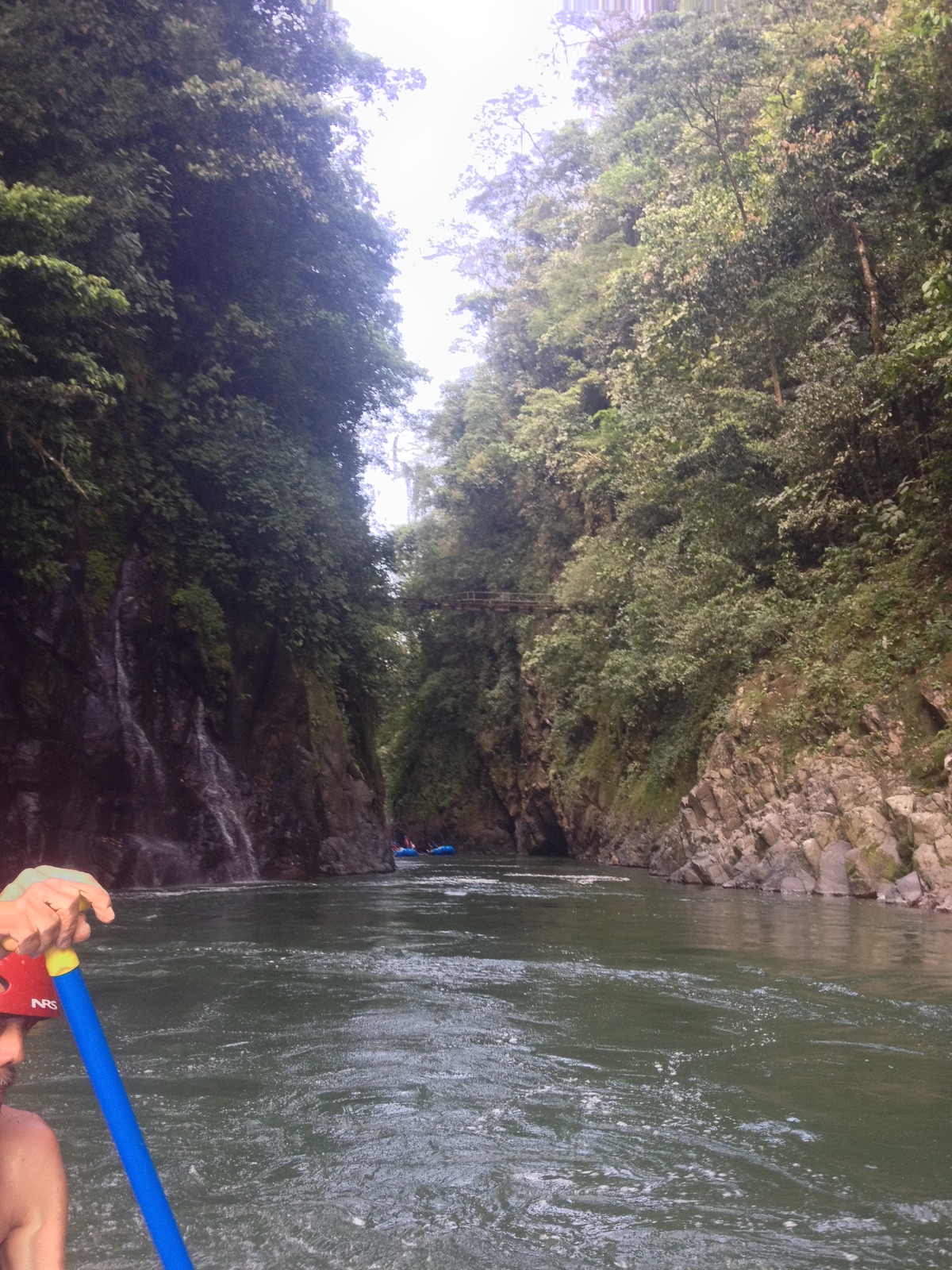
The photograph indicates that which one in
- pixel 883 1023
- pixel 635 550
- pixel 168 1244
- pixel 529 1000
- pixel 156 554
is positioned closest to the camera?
pixel 168 1244

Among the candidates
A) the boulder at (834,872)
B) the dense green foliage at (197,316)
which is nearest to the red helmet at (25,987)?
the dense green foliage at (197,316)

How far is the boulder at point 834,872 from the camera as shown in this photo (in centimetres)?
1160

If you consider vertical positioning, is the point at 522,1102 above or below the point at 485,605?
below

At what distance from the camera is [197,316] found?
54.0 feet

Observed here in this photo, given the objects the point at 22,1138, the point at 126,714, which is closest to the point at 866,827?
the point at 126,714

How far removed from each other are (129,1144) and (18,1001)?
0.87ft

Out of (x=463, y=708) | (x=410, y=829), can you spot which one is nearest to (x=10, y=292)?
(x=463, y=708)

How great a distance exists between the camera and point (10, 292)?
10406mm

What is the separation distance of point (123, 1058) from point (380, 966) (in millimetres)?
2587

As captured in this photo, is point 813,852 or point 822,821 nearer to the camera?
point 813,852

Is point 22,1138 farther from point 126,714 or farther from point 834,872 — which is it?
point 126,714

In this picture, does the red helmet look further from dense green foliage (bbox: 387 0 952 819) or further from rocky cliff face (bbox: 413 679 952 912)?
dense green foliage (bbox: 387 0 952 819)

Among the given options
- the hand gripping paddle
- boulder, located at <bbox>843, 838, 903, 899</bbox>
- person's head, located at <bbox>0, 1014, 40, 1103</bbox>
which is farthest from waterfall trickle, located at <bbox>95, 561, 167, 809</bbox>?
the hand gripping paddle

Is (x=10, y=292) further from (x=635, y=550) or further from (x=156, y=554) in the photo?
(x=635, y=550)
